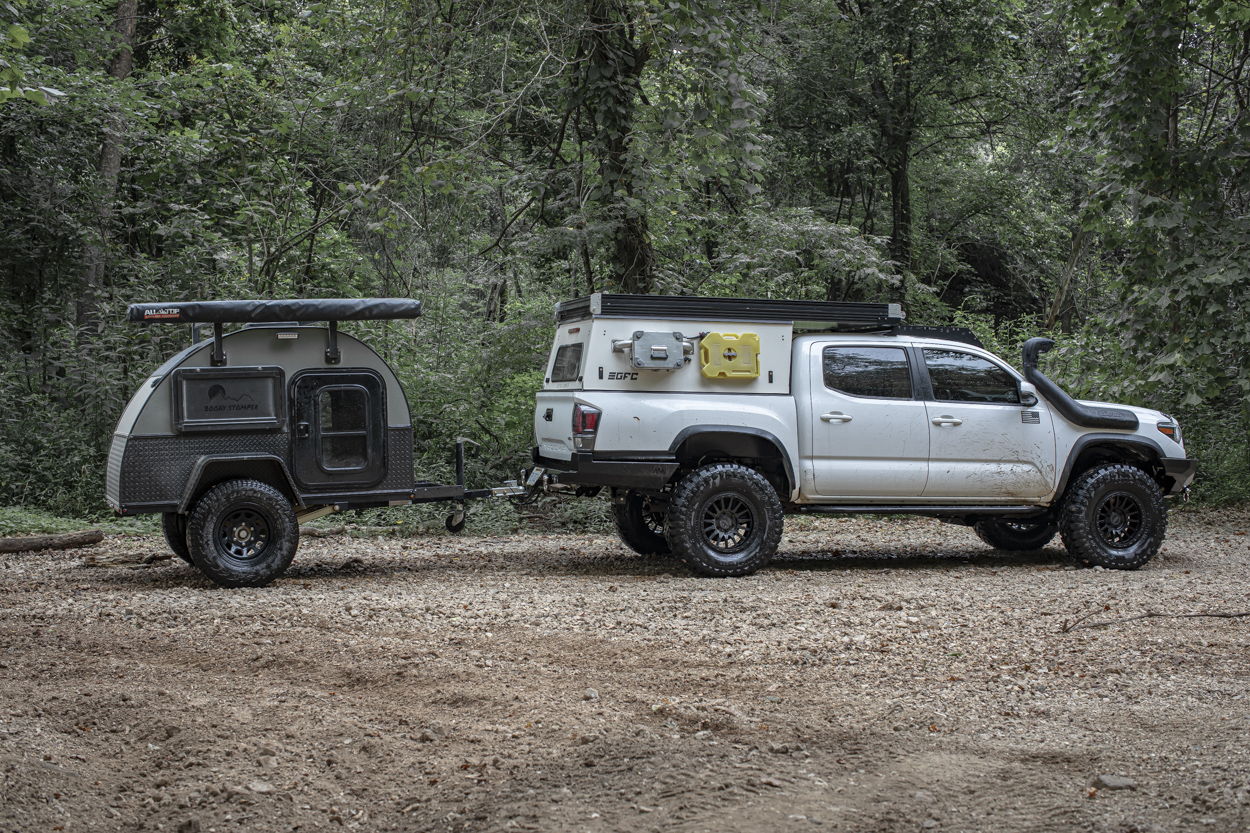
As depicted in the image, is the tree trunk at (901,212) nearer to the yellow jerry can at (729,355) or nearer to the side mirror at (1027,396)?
the side mirror at (1027,396)

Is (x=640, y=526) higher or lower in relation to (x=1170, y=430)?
lower

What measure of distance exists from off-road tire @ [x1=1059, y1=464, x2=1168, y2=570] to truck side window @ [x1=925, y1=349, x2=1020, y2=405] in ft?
3.19

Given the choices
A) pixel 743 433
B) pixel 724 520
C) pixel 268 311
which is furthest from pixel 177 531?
pixel 743 433

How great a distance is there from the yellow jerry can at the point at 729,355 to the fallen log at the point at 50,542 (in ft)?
21.0

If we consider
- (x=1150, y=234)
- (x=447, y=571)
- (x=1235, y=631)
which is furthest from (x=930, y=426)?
(x=1150, y=234)

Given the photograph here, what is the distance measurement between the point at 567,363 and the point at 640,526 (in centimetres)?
174

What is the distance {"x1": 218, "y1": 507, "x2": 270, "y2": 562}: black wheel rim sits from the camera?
25.8 feet

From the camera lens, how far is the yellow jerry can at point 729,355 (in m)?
8.24

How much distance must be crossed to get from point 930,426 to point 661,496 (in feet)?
7.58

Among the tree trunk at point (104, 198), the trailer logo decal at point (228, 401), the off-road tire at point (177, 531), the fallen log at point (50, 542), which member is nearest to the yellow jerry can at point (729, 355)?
the trailer logo decal at point (228, 401)

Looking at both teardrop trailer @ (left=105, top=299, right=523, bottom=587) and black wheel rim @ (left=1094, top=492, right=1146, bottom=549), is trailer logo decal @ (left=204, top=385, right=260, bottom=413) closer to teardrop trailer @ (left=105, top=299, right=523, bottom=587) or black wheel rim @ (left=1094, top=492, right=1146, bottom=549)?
teardrop trailer @ (left=105, top=299, right=523, bottom=587)

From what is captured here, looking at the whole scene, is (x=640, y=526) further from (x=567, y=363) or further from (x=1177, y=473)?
(x=1177, y=473)

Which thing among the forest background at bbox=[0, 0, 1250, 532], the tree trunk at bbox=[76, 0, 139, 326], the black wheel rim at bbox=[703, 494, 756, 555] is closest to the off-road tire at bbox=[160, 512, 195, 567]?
the forest background at bbox=[0, 0, 1250, 532]

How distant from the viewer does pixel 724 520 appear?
822cm
